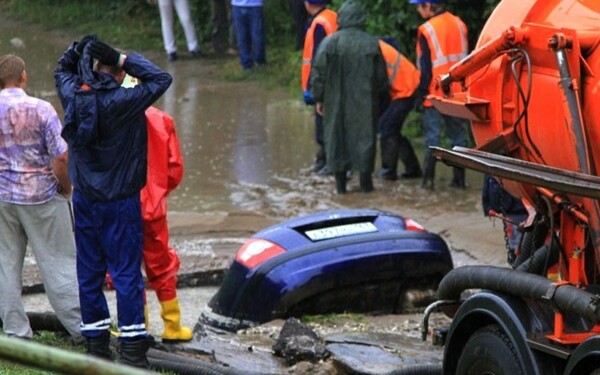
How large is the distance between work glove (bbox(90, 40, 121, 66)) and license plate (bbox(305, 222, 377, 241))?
1950 mm

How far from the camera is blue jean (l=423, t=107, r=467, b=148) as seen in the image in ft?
38.0

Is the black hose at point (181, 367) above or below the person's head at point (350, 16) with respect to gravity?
below

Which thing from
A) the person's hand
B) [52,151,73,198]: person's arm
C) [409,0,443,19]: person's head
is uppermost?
[409,0,443,19]: person's head

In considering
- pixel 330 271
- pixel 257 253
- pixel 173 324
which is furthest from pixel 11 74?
pixel 330 271

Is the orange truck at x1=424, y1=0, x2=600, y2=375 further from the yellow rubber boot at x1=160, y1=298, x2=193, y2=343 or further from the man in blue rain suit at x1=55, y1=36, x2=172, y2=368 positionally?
the yellow rubber boot at x1=160, y1=298, x2=193, y2=343

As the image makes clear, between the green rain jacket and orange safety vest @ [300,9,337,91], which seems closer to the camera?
the green rain jacket

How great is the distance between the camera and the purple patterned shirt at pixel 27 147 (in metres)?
6.85

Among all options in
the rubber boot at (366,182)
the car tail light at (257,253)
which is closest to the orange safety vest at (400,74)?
the rubber boot at (366,182)

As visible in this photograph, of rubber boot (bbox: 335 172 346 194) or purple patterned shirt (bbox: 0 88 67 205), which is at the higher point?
purple patterned shirt (bbox: 0 88 67 205)

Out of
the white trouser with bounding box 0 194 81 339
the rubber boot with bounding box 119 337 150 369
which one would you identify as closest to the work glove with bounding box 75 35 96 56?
the white trouser with bounding box 0 194 81 339

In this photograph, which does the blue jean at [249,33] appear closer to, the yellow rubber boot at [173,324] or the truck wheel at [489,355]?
the yellow rubber boot at [173,324]

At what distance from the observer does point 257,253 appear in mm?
7949

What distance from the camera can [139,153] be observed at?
21.6ft

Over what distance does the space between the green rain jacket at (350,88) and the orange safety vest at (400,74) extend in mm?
79
